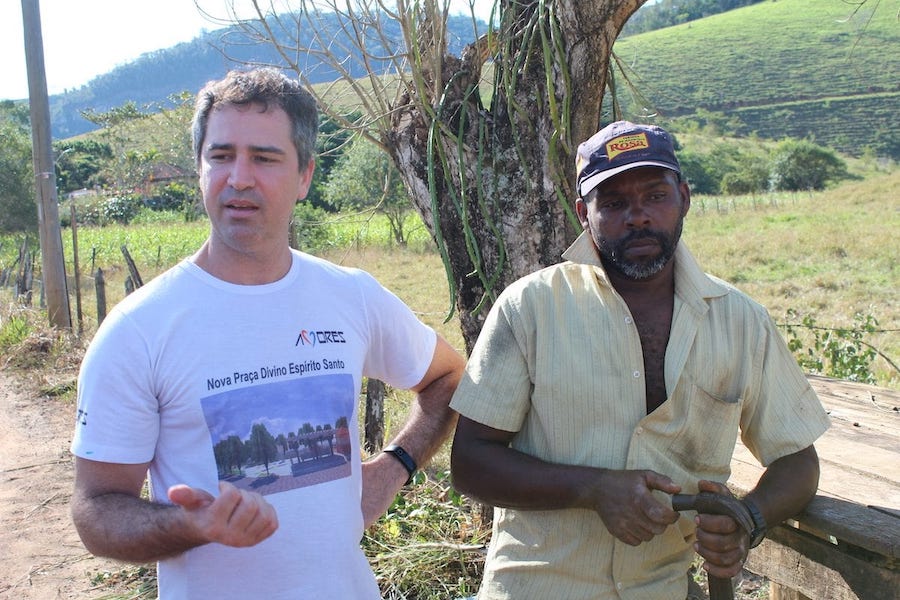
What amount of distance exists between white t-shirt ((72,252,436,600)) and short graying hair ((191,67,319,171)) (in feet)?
1.03

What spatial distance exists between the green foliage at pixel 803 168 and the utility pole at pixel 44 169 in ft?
118

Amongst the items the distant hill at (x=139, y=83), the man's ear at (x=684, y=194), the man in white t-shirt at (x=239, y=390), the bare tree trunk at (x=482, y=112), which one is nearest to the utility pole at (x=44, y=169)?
the bare tree trunk at (x=482, y=112)

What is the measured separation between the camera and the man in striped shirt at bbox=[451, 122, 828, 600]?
200 centimetres

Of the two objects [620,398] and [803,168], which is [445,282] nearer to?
[620,398]

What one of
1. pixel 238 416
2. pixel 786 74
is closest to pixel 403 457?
pixel 238 416

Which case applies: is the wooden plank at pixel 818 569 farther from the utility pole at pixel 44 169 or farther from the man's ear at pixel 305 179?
the utility pole at pixel 44 169

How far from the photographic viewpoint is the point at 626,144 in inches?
81.0

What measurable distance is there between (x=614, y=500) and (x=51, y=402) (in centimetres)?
760

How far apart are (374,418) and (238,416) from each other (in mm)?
3113

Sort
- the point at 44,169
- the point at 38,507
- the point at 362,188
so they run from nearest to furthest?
the point at 38,507
the point at 44,169
the point at 362,188

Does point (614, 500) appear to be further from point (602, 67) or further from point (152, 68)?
point (152, 68)

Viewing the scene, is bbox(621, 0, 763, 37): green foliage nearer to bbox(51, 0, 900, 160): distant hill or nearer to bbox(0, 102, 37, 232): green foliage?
bbox(51, 0, 900, 160): distant hill

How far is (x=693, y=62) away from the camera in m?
62.8

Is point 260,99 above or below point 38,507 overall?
above
